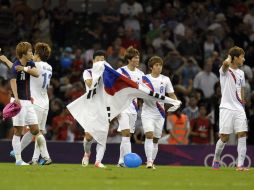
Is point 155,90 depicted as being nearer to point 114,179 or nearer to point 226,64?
point 226,64

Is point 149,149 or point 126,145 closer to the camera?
point 149,149

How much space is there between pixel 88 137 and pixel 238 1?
16.2m

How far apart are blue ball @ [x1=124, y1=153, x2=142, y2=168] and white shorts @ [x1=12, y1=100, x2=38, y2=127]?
2214mm

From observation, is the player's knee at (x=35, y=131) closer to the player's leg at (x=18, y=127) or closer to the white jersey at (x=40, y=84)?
the player's leg at (x=18, y=127)

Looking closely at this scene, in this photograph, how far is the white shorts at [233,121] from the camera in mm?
21406

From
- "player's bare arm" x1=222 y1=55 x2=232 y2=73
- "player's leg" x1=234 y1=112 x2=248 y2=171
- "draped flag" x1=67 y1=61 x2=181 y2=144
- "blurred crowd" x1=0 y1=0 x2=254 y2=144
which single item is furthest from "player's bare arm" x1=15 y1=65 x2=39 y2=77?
"blurred crowd" x1=0 y1=0 x2=254 y2=144

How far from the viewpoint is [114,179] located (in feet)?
56.4

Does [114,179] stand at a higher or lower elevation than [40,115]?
lower

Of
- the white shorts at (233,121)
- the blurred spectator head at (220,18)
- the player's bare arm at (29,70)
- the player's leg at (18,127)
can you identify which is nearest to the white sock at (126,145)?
the white shorts at (233,121)

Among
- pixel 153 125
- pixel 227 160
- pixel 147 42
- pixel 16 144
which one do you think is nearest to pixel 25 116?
pixel 16 144

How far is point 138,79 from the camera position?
74.3ft

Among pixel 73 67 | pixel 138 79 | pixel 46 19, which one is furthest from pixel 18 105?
pixel 46 19

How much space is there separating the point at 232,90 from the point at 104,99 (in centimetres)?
298

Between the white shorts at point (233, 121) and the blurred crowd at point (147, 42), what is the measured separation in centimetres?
645
